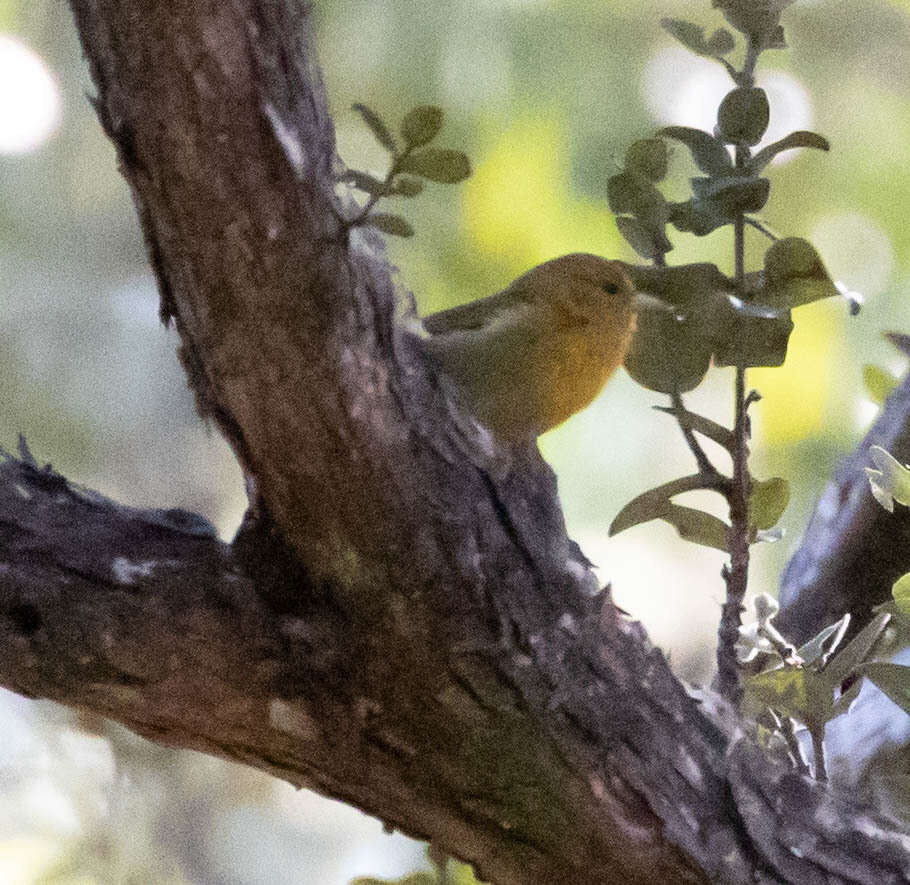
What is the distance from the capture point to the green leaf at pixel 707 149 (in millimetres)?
823

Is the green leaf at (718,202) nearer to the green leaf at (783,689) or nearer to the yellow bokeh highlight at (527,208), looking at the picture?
the green leaf at (783,689)

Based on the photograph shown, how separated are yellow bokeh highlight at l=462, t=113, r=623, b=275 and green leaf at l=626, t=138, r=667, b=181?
0.55 metres

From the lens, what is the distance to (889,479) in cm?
89

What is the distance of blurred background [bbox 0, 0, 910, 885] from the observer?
1.44 m

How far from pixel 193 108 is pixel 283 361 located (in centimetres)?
17

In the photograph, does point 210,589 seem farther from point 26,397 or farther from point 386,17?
point 386,17

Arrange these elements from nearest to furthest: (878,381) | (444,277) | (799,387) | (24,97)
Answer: (878,381) → (444,277) → (24,97) → (799,387)

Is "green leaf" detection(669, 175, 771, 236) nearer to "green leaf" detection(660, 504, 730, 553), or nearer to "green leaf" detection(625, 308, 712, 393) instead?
"green leaf" detection(625, 308, 712, 393)

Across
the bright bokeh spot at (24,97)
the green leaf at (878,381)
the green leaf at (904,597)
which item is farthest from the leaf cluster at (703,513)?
the bright bokeh spot at (24,97)

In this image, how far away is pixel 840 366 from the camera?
65.9 inches

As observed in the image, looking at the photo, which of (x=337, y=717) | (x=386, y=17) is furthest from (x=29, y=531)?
(x=386, y=17)

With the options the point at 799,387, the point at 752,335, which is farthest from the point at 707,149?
the point at 799,387

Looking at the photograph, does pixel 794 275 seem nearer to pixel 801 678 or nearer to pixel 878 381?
pixel 801 678

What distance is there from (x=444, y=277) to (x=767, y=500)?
2.21ft
